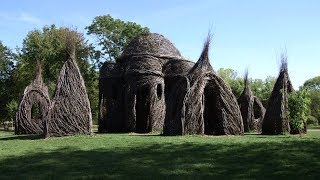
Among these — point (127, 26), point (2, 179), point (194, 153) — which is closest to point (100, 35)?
point (127, 26)

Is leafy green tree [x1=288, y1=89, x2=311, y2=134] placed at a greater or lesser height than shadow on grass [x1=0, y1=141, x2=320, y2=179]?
greater

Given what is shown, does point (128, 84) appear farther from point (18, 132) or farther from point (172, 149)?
point (172, 149)

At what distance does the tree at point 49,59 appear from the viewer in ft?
139

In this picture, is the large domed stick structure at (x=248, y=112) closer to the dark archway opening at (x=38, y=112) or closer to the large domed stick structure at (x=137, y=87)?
the large domed stick structure at (x=137, y=87)

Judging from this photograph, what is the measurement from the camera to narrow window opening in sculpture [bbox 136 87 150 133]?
2520 centimetres

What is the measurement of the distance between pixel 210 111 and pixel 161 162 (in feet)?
38.5

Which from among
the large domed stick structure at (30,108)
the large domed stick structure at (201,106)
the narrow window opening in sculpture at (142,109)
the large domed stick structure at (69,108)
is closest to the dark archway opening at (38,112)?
the large domed stick structure at (30,108)

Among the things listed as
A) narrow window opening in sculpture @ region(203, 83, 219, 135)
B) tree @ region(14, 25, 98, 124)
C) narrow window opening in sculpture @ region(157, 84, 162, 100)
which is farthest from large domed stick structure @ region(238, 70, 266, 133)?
tree @ region(14, 25, 98, 124)

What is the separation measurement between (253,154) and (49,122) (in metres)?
9.63

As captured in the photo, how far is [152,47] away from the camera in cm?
2630

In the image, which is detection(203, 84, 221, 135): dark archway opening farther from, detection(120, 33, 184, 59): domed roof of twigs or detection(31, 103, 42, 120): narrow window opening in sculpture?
detection(31, 103, 42, 120): narrow window opening in sculpture

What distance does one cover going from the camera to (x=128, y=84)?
25.1 m

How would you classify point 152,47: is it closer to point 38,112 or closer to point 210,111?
point 210,111

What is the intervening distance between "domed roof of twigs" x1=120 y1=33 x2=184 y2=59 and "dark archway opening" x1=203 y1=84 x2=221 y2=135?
5761 mm
